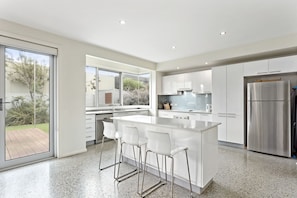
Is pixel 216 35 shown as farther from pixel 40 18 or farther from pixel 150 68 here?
pixel 40 18

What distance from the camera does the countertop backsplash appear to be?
557cm

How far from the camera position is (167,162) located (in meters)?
2.55

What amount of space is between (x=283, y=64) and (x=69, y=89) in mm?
4833

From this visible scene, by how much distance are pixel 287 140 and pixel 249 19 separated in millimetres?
2688

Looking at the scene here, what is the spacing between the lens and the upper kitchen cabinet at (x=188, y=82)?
5098 mm

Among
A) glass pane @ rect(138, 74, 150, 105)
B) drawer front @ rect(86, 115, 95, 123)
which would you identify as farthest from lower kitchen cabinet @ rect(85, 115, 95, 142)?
glass pane @ rect(138, 74, 150, 105)

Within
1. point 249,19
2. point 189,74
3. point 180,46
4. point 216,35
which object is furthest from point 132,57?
point 249,19

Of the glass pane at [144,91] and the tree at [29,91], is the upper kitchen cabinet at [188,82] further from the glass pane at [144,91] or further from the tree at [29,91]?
the tree at [29,91]

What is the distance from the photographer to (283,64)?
3689mm

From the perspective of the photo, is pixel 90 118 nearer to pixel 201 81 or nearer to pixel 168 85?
pixel 168 85

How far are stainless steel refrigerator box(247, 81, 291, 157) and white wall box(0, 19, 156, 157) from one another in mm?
4056

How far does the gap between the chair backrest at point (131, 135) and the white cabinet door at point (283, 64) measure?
Answer: 355cm

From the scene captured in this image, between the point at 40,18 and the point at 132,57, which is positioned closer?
the point at 40,18

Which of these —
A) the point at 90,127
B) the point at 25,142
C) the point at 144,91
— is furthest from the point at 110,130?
the point at 144,91
